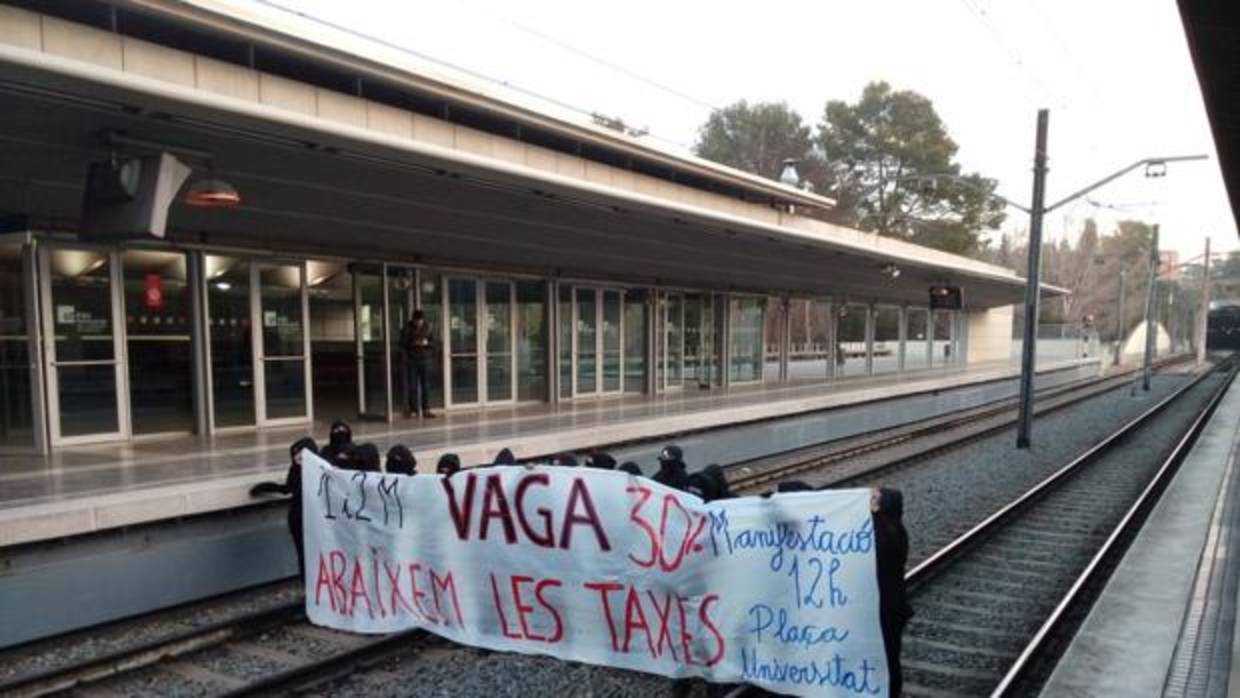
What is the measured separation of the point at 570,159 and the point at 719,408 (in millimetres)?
6962

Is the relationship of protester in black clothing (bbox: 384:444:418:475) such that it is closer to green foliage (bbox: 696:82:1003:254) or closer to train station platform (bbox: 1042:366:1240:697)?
train station platform (bbox: 1042:366:1240:697)

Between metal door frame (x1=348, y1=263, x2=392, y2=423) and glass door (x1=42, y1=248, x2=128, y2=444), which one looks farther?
metal door frame (x1=348, y1=263, x2=392, y2=423)

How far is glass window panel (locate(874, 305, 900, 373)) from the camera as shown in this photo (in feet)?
131

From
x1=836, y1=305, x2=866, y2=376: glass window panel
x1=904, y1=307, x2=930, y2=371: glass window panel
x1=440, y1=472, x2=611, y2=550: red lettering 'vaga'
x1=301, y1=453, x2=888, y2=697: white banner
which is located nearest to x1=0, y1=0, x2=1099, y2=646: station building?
x1=301, y1=453, x2=888, y2=697: white banner

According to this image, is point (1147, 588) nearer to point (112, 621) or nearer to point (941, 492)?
point (941, 492)

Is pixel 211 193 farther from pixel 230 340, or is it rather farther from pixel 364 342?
pixel 364 342

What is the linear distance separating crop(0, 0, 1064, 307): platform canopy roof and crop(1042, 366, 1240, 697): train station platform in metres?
8.25

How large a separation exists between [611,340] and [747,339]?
750 cm

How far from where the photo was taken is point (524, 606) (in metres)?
6.48

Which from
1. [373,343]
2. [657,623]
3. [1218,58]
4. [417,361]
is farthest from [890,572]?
[373,343]

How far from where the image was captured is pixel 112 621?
8156 mm

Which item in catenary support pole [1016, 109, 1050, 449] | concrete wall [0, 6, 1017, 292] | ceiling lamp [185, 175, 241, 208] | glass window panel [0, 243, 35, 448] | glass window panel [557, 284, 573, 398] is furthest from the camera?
glass window panel [557, 284, 573, 398]

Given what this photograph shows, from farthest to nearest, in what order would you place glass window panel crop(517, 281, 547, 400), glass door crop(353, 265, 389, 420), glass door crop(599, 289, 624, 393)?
glass door crop(599, 289, 624, 393) → glass window panel crop(517, 281, 547, 400) → glass door crop(353, 265, 389, 420)

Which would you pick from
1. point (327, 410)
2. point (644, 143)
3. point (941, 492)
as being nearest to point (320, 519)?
point (327, 410)
